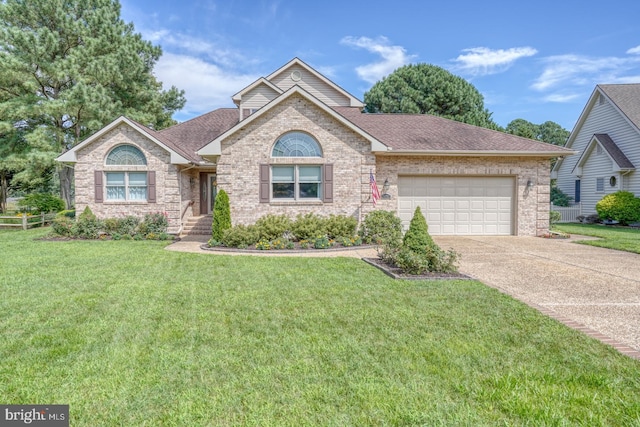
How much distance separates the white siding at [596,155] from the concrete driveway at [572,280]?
1238cm

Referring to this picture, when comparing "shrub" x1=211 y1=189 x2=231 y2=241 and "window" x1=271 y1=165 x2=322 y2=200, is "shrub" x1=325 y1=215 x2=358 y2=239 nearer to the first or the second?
"window" x1=271 y1=165 x2=322 y2=200

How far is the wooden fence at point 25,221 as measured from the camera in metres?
17.0

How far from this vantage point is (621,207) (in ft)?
61.4

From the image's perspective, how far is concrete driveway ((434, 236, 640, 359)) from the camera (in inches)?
181

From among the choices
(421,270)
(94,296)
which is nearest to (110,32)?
(94,296)

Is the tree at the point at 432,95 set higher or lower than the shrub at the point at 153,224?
higher

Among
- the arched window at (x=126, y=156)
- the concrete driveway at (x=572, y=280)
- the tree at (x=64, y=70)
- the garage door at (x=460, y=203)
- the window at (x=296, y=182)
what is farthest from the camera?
the tree at (x=64, y=70)

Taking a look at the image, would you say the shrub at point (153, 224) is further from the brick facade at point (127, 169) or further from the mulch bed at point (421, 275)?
the mulch bed at point (421, 275)

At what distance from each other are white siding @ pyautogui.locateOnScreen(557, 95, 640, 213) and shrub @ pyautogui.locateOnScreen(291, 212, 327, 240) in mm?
18727

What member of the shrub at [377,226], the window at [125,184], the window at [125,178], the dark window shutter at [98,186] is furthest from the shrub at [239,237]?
the dark window shutter at [98,186]

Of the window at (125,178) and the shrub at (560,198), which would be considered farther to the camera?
the shrub at (560,198)

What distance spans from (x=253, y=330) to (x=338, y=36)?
16.5m

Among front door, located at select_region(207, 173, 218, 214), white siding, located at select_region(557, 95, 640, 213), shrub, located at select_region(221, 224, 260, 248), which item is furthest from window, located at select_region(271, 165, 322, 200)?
white siding, located at select_region(557, 95, 640, 213)

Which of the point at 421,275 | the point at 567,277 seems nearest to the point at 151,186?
the point at 421,275
